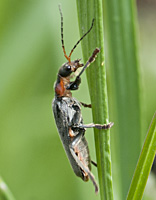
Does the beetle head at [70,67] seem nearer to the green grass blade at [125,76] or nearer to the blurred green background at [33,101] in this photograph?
the green grass blade at [125,76]

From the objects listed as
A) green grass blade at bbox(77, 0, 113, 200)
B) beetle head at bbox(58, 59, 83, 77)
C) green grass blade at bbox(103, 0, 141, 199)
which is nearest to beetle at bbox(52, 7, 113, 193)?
beetle head at bbox(58, 59, 83, 77)

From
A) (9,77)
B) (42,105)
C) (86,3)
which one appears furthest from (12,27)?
(86,3)

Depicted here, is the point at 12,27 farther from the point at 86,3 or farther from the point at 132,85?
the point at 86,3

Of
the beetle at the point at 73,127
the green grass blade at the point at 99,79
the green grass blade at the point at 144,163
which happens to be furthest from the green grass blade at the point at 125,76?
the green grass blade at the point at 144,163

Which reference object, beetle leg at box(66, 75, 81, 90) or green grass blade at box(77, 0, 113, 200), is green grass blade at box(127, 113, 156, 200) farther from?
beetle leg at box(66, 75, 81, 90)

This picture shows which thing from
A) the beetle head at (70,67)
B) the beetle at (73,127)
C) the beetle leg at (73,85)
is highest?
the beetle head at (70,67)
